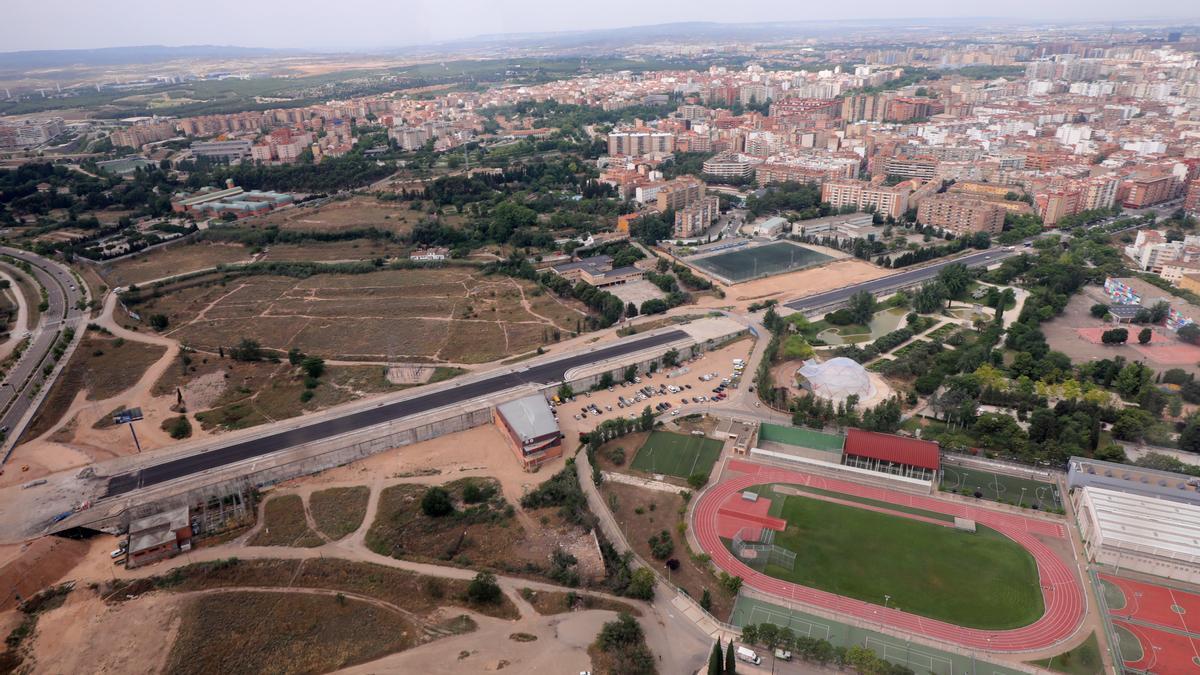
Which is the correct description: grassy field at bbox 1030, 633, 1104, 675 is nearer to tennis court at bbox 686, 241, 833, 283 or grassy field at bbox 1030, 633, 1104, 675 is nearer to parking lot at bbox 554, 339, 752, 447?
parking lot at bbox 554, 339, 752, 447

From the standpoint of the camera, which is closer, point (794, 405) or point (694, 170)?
point (794, 405)

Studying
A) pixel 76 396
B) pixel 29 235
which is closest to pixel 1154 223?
pixel 76 396

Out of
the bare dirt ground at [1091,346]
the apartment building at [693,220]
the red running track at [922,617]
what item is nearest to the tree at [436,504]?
the red running track at [922,617]

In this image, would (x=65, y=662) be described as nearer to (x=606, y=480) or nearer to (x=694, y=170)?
(x=606, y=480)

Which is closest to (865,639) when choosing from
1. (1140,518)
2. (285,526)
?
(1140,518)

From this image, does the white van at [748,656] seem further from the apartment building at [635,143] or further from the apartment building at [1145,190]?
the apartment building at [635,143]

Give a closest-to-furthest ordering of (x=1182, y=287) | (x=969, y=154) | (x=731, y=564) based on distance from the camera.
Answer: (x=731, y=564) → (x=1182, y=287) → (x=969, y=154)
